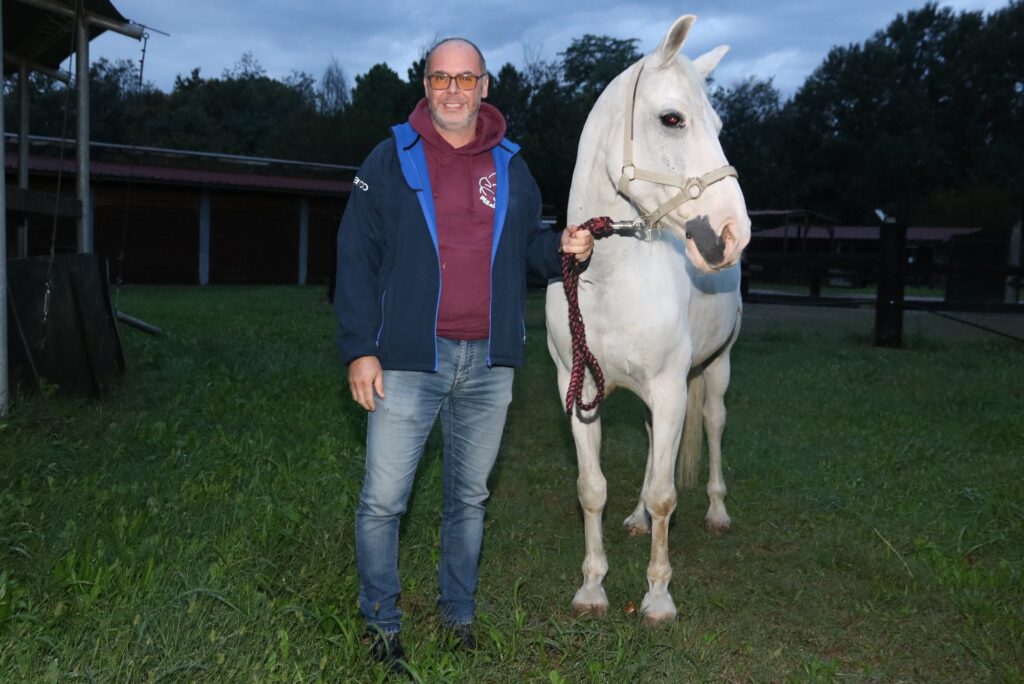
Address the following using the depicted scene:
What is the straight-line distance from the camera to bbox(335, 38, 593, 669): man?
105 inches

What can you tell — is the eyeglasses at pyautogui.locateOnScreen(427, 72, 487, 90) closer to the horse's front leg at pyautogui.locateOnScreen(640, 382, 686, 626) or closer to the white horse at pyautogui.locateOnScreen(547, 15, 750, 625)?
the white horse at pyautogui.locateOnScreen(547, 15, 750, 625)

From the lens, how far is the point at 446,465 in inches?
118

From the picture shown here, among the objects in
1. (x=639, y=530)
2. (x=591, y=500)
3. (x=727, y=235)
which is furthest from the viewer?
(x=639, y=530)

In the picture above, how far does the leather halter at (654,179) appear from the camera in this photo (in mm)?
2705

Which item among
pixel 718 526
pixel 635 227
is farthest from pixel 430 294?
pixel 718 526

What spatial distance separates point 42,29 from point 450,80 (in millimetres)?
6243

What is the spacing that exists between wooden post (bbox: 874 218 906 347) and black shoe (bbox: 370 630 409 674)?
9095mm

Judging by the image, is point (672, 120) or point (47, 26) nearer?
point (672, 120)

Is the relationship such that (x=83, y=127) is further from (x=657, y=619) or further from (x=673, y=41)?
(x=657, y=619)

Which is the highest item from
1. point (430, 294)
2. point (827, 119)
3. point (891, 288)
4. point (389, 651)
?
point (827, 119)

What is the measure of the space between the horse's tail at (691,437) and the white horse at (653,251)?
72 cm

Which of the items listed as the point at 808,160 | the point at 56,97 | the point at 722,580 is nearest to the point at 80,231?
the point at 722,580

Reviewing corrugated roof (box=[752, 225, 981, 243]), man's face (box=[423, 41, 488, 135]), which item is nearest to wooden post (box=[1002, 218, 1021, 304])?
man's face (box=[423, 41, 488, 135])

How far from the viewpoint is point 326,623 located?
2.90m
